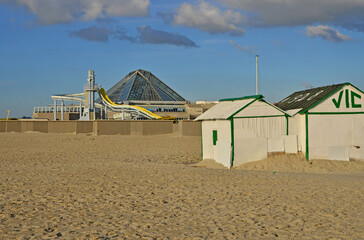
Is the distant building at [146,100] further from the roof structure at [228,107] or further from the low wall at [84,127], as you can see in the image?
the roof structure at [228,107]

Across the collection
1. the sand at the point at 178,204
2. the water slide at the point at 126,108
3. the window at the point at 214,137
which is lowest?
the sand at the point at 178,204

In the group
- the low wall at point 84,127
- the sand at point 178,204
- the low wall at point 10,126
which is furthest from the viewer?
the low wall at point 10,126

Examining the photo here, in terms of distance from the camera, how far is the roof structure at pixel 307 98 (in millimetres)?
18094

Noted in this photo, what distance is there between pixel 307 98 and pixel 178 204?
452 inches

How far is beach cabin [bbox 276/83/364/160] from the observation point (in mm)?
17906

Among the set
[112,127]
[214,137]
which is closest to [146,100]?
[112,127]

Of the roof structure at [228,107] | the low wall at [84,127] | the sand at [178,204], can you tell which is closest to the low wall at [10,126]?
the low wall at [84,127]

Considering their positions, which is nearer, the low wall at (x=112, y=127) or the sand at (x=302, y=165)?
the sand at (x=302, y=165)

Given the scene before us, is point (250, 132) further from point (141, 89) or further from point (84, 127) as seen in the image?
point (141, 89)

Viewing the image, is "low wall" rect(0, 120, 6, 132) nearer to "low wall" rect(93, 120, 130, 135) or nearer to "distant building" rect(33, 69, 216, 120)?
"low wall" rect(93, 120, 130, 135)

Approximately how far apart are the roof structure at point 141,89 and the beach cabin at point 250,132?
2924 inches

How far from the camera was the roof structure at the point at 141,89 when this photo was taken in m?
94.1

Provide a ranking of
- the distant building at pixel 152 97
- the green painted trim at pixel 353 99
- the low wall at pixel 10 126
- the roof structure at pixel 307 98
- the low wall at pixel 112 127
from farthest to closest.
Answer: the distant building at pixel 152 97 < the low wall at pixel 10 126 < the low wall at pixel 112 127 < the green painted trim at pixel 353 99 < the roof structure at pixel 307 98

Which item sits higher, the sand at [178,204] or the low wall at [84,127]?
the low wall at [84,127]
